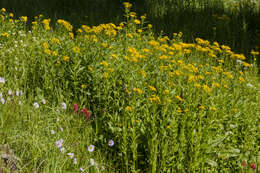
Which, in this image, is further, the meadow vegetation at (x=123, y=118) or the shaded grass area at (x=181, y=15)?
the shaded grass area at (x=181, y=15)

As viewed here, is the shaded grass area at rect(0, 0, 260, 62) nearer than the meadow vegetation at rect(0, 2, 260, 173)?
No

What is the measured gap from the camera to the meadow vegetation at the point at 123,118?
272 cm

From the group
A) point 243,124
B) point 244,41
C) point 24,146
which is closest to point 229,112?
point 243,124

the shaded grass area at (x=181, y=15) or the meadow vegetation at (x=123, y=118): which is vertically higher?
the shaded grass area at (x=181, y=15)

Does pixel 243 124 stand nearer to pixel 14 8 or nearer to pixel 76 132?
pixel 76 132

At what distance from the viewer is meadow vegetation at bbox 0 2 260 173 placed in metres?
2.72

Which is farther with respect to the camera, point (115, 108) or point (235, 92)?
point (235, 92)

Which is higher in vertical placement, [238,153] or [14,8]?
[14,8]

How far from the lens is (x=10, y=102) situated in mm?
3236

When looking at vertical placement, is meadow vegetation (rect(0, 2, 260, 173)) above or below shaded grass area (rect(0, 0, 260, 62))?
below

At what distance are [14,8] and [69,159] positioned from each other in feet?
21.9

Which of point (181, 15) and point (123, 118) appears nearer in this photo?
point (123, 118)

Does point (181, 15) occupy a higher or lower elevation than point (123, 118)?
higher

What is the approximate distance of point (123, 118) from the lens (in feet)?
9.48
